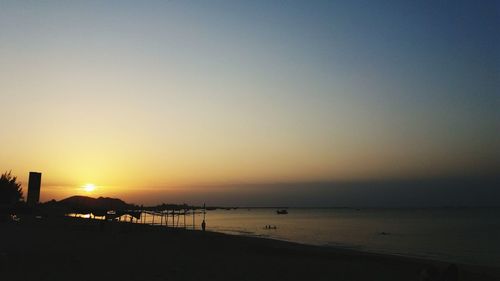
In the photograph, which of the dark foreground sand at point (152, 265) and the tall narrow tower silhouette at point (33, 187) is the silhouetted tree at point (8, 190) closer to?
the tall narrow tower silhouette at point (33, 187)

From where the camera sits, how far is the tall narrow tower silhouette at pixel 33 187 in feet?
130

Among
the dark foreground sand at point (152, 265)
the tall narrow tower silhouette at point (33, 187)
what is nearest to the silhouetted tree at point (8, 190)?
the tall narrow tower silhouette at point (33, 187)

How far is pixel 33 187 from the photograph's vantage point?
134 feet

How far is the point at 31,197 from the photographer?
4166cm

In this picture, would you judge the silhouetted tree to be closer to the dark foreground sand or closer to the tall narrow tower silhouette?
the tall narrow tower silhouette

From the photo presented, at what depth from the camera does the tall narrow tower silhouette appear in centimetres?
3966

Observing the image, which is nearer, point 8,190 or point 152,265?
point 152,265

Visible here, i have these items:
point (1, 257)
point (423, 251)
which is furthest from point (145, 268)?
point (423, 251)

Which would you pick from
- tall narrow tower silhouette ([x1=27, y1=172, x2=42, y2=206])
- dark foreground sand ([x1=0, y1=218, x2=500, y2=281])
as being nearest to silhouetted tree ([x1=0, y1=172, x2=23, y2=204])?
tall narrow tower silhouette ([x1=27, y1=172, x2=42, y2=206])

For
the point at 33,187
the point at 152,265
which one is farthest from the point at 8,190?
the point at 152,265

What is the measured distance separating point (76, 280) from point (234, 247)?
15765 mm

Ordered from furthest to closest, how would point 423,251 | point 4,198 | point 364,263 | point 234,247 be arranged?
point 4,198, point 423,251, point 234,247, point 364,263

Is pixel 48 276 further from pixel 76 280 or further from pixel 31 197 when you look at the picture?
pixel 31 197

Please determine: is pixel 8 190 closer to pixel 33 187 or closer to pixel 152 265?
pixel 33 187
